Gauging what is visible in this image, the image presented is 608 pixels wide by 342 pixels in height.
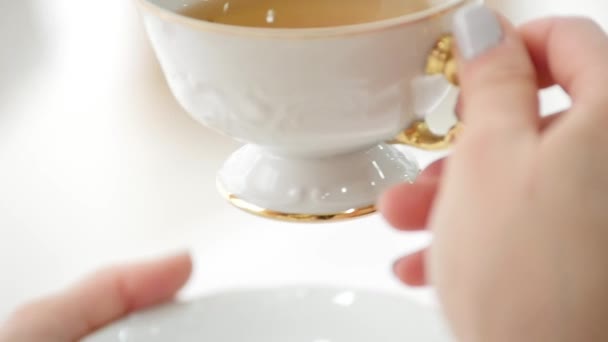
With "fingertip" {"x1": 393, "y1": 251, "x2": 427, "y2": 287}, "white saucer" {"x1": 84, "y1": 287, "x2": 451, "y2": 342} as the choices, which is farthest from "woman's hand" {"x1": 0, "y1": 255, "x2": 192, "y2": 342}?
"fingertip" {"x1": 393, "y1": 251, "x2": 427, "y2": 287}

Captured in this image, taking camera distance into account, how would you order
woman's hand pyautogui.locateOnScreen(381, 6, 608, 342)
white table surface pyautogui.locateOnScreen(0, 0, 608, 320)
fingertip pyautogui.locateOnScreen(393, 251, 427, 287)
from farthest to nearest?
white table surface pyautogui.locateOnScreen(0, 0, 608, 320)
fingertip pyautogui.locateOnScreen(393, 251, 427, 287)
woman's hand pyautogui.locateOnScreen(381, 6, 608, 342)

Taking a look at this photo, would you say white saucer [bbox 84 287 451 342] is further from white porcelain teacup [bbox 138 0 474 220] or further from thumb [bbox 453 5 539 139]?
thumb [bbox 453 5 539 139]

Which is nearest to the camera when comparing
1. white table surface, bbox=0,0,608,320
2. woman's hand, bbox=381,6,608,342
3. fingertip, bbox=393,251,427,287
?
woman's hand, bbox=381,6,608,342

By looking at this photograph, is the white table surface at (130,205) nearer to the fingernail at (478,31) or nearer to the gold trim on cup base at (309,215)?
the gold trim on cup base at (309,215)

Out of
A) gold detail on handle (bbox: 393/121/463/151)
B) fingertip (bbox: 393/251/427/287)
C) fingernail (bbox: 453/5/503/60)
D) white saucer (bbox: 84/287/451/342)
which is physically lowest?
white saucer (bbox: 84/287/451/342)

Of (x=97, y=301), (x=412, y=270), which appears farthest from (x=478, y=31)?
(x=97, y=301)

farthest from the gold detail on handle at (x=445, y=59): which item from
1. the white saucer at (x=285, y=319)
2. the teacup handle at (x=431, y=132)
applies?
the white saucer at (x=285, y=319)

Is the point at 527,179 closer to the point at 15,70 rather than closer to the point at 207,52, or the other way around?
the point at 207,52

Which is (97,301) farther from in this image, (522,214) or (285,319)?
(522,214)
